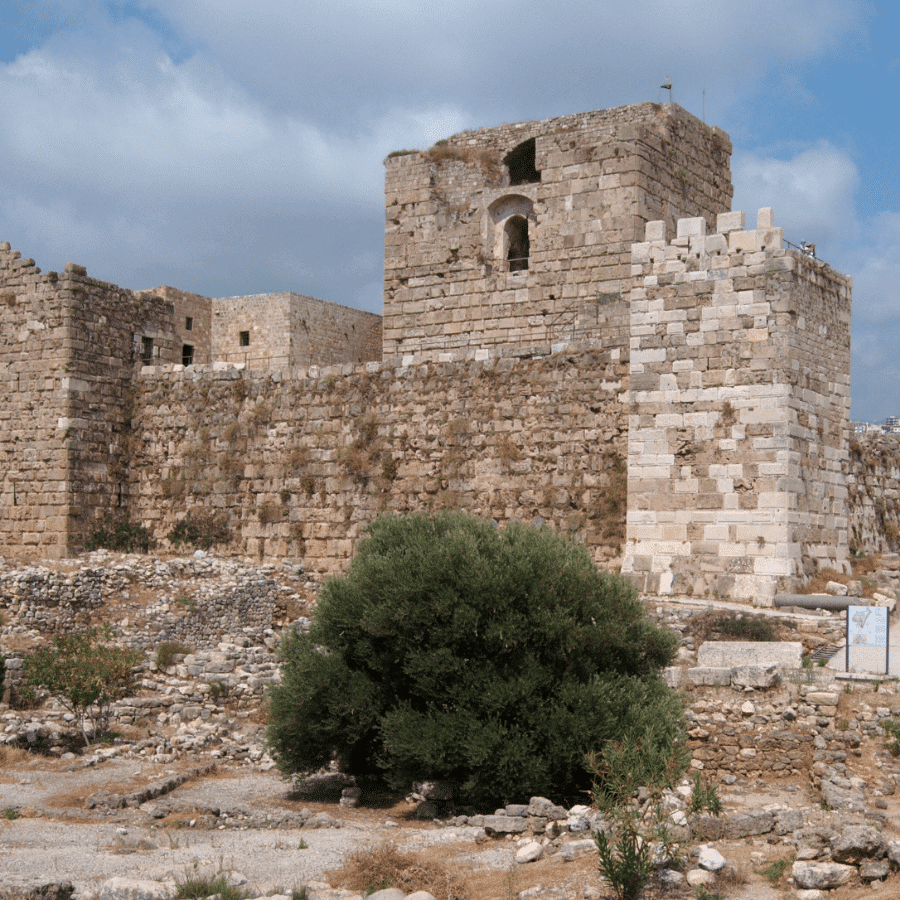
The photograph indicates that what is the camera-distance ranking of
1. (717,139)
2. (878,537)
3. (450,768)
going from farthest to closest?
(717,139), (878,537), (450,768)

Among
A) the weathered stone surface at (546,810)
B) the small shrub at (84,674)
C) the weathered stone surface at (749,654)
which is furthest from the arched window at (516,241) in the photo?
the weathered stone surface at (546,810)

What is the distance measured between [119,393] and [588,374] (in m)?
8.51

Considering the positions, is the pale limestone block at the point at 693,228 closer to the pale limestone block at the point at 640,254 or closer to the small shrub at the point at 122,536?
the pale limestone block at the point at 640,254

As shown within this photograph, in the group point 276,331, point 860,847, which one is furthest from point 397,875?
point 276,331

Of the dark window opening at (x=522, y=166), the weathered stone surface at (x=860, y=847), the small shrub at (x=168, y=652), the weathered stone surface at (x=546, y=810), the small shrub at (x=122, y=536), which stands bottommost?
the weathered stone surface at (x=546, y=810)

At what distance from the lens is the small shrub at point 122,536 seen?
66.8 feet

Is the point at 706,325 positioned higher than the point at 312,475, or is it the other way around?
the point at 706,325

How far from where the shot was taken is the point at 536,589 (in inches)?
434

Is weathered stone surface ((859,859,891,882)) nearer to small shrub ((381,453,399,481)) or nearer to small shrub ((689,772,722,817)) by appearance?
small shrub ((689,772,722,817))

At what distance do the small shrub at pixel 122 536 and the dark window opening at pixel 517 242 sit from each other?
7.61 m

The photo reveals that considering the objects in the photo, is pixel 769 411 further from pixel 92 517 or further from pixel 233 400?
pixel 92 517

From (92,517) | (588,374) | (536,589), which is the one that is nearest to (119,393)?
(92,517)

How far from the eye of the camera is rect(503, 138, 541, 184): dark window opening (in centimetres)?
2111

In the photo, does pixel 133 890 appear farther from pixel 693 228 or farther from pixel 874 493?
pixel 874 493
